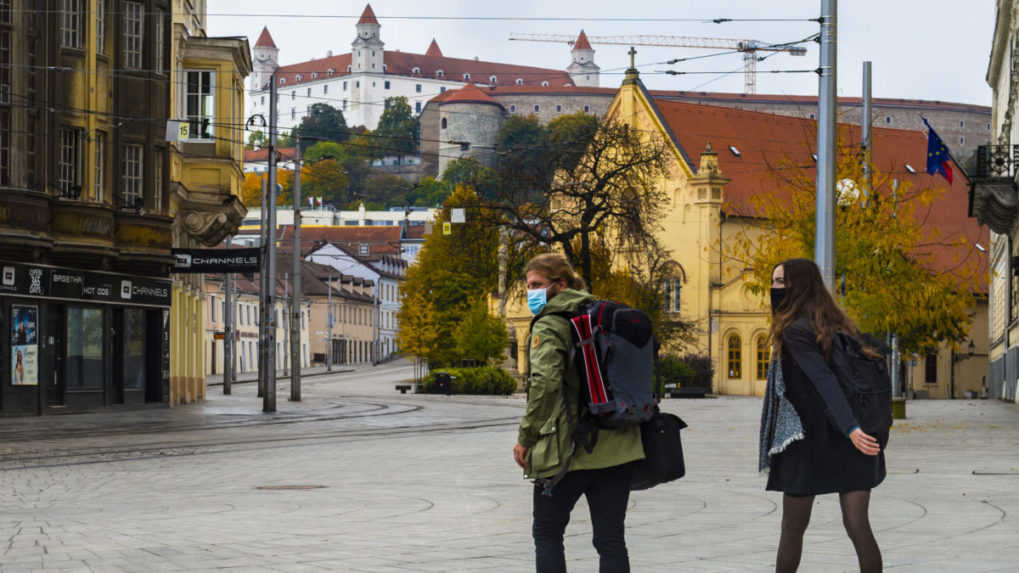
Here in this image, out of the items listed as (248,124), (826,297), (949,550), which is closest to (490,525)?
(949,550)

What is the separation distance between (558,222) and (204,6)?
12883 millimetres

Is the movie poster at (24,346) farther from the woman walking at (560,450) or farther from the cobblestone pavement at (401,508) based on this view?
the woman walking at (560,450)

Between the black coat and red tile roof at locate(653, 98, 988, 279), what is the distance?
78411 mm

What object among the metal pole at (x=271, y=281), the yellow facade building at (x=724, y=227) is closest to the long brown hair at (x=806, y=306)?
the metal pole at (x=271, y=281)

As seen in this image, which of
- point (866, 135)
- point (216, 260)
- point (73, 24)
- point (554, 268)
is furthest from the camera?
point (216, 260)

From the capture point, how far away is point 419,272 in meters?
82.0

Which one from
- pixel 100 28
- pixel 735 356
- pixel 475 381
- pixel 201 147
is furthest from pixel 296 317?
pixel 735 356

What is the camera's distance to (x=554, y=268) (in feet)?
23.9

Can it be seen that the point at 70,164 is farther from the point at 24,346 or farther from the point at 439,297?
the point at 439,297

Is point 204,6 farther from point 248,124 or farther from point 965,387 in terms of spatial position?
point 965,387

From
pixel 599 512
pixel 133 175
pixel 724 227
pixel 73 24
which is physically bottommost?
pixel 599 512

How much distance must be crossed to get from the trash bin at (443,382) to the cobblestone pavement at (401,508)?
34.0 meters

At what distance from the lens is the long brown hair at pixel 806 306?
741cm

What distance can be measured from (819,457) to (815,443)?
7 cm
